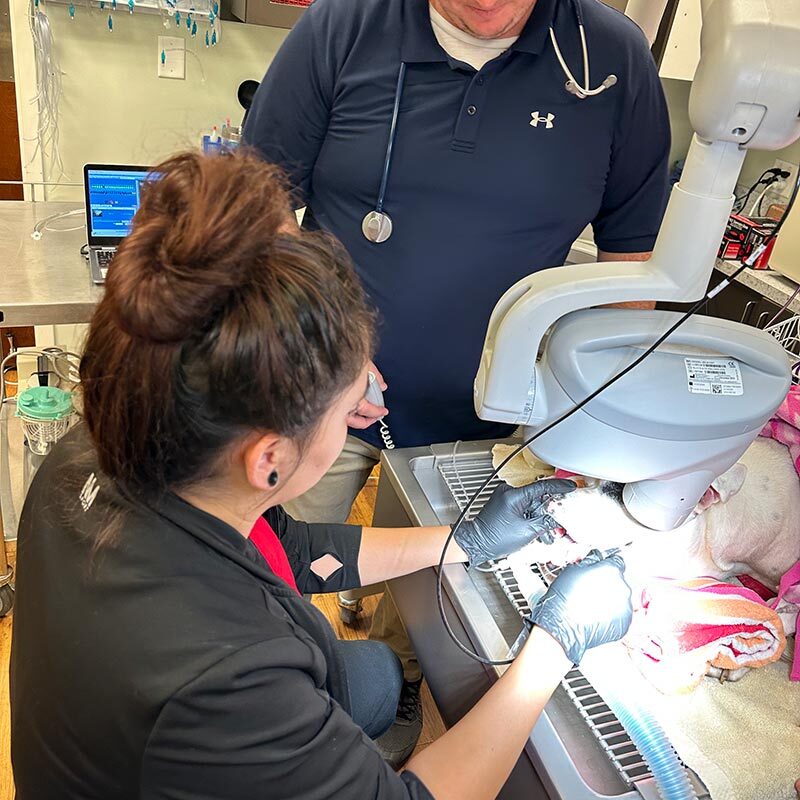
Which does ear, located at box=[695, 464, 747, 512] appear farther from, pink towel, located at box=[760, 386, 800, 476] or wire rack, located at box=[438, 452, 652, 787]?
wire rack, located at box=[438, 452, 652, 787]

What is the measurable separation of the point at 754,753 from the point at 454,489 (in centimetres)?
53

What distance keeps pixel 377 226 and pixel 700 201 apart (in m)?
0.65

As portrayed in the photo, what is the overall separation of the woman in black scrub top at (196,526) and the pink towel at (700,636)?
0.77ft

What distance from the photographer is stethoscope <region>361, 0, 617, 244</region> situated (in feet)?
4.02

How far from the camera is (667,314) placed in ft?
2.64

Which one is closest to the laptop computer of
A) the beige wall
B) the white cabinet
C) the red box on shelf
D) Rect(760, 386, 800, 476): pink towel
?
the beige wall

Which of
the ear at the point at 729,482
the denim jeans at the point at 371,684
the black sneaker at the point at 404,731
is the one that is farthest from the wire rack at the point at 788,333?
the black sneaker at the point at 404,731

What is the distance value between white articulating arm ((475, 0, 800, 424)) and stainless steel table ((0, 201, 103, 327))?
41.2 inches

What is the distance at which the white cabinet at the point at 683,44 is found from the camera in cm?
274

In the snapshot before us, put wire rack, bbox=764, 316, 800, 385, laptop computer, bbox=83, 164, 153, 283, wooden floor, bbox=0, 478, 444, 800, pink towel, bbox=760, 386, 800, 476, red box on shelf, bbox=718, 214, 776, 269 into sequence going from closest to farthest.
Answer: pink towel, bbox=760, 386, 800, 476 < wire rack, bbox=764, 316, 800, 385 < wooden floor, bbox=0, 478, 444, 800 < laptop computer, bbox=83, 164, 153, 283 < red box on shelf, bbox=718, 214, 776, 269

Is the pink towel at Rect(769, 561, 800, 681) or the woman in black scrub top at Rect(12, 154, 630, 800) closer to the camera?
the woman in black scrub top at Rect(12, 154, 630, 800)

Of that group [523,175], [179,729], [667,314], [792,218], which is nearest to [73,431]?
[179,729]

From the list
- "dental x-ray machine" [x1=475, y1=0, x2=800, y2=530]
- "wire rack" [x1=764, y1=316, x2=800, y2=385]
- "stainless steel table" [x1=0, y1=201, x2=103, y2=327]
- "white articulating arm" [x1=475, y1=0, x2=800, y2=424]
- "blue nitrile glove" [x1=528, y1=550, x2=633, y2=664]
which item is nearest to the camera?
"white articulating arm" [x1=475, y1=0, x2=800, y2=424]

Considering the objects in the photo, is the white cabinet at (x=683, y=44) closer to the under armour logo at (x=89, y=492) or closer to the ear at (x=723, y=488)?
the ear at (x=723, y=488)
